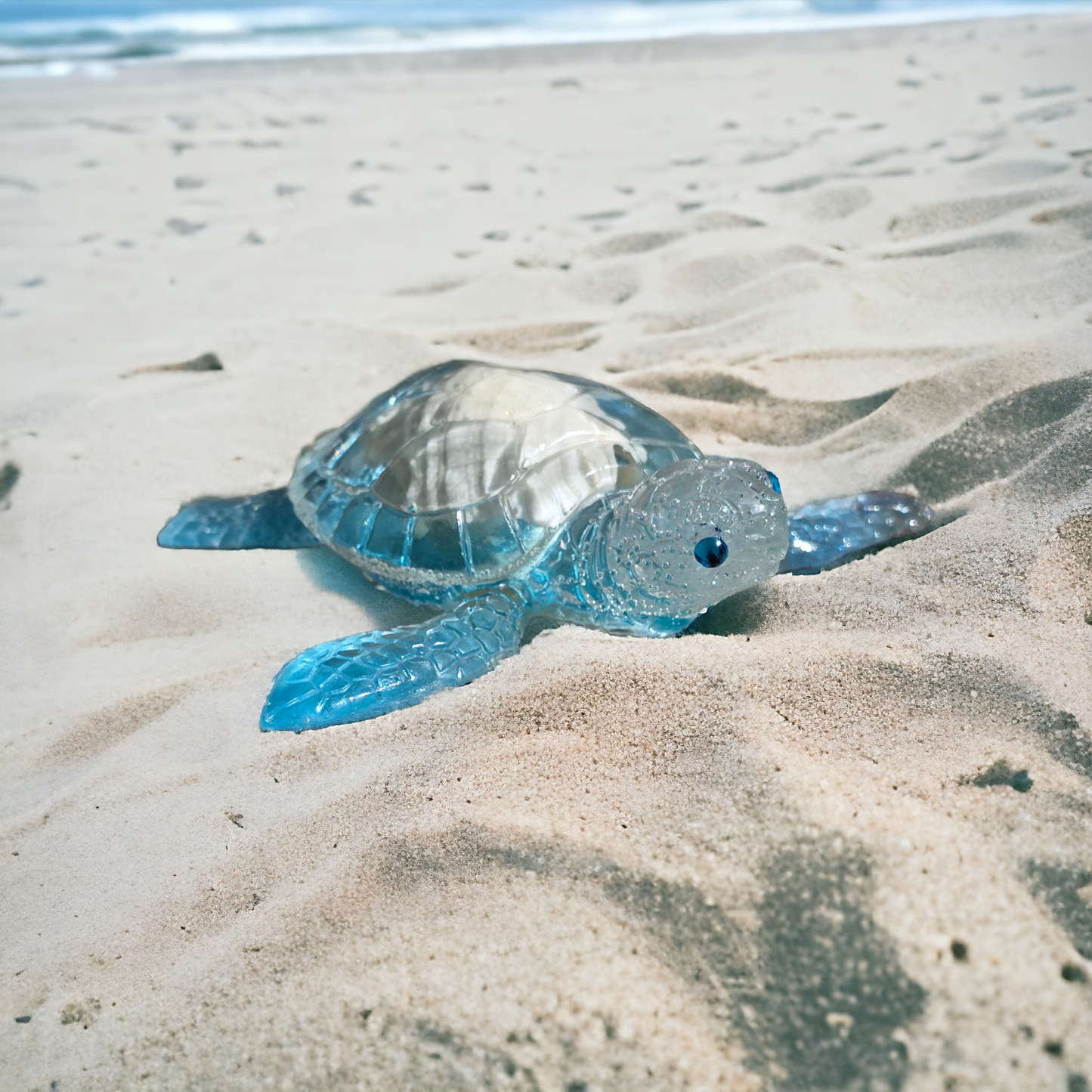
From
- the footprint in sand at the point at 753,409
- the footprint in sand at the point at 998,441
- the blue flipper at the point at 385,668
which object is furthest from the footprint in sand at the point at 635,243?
the blue flipper at the point at 385,668

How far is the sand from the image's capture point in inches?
46.4

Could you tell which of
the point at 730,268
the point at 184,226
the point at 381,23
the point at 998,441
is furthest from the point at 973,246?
the point at 381,23

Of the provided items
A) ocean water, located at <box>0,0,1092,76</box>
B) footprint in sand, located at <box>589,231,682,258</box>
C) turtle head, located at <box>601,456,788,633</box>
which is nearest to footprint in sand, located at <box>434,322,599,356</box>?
footprint in sand, located at <box>589,231,682,258</box>

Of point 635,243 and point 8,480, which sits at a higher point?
point 635,243

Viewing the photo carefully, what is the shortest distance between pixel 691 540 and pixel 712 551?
5 cm

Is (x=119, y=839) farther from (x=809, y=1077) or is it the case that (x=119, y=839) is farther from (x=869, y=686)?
(x=869, y=686)

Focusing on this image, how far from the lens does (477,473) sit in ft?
7.36

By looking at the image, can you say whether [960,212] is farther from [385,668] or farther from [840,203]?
[385,668]

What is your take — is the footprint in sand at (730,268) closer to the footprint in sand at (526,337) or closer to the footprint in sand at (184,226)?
the footprint in sand at (526,337)

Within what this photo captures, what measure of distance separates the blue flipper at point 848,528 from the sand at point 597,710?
11 cm

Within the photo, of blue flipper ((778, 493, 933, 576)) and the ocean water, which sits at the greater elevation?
the ocean water

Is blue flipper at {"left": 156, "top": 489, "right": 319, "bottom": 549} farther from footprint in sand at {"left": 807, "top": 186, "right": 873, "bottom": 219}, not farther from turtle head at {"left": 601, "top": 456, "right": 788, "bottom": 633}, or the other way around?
footprint in sand at {"left": 807, "top": 186, "right": 873, "bottom": 219}

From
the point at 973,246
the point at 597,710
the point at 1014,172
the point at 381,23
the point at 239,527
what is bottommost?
the point at 239,527

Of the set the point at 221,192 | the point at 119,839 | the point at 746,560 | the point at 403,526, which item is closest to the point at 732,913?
the point at 746,560
